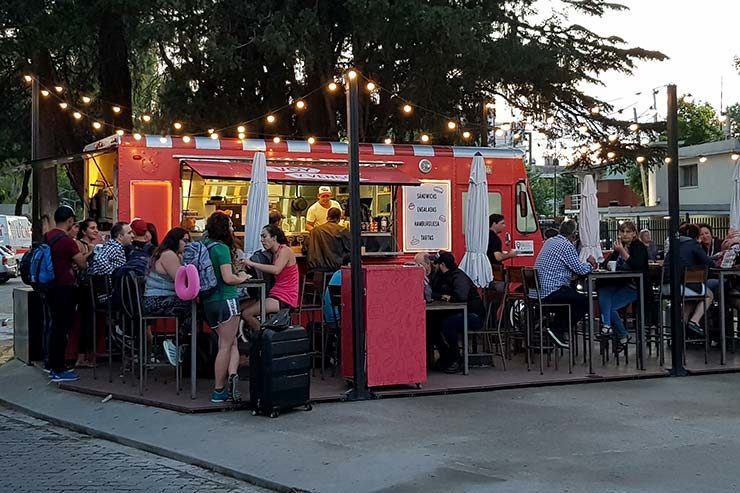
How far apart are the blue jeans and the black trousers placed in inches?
242

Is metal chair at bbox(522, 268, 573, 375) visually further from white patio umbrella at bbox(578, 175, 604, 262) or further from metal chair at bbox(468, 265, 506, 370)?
white patio umbrella at bbox(578, 175, 604, 262)

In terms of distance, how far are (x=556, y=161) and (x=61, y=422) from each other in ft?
60.0

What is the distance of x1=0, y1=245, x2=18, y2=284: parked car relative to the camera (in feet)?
105

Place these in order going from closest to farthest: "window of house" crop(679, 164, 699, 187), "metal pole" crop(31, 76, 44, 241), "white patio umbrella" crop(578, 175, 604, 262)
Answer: "white patio umbrella" crop(578, 175, 604, 262) < "metal pole" crop(31, 76, 44, 241) < "window of house" crop(679, 164, 699, 187)

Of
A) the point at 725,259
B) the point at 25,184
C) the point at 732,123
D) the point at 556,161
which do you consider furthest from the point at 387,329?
the point at 732,123

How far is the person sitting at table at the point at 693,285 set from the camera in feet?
37.8

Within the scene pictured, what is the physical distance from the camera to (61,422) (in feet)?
29.1

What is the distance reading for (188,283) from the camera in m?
8.62

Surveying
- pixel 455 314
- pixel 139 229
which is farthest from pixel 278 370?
pixel 139 229

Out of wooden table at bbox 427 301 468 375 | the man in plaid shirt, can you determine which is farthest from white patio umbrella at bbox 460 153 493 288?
wooden table at bbox 427 301 468 375

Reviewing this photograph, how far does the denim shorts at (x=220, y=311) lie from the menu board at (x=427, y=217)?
5992 mm

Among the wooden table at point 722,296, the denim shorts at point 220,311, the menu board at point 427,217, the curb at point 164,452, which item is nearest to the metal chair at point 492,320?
the wooden table at point 722,296

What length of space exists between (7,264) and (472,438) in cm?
2819

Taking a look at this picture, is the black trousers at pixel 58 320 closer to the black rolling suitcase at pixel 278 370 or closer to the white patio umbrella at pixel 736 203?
the black rolling suitcase at pixel 278 370
